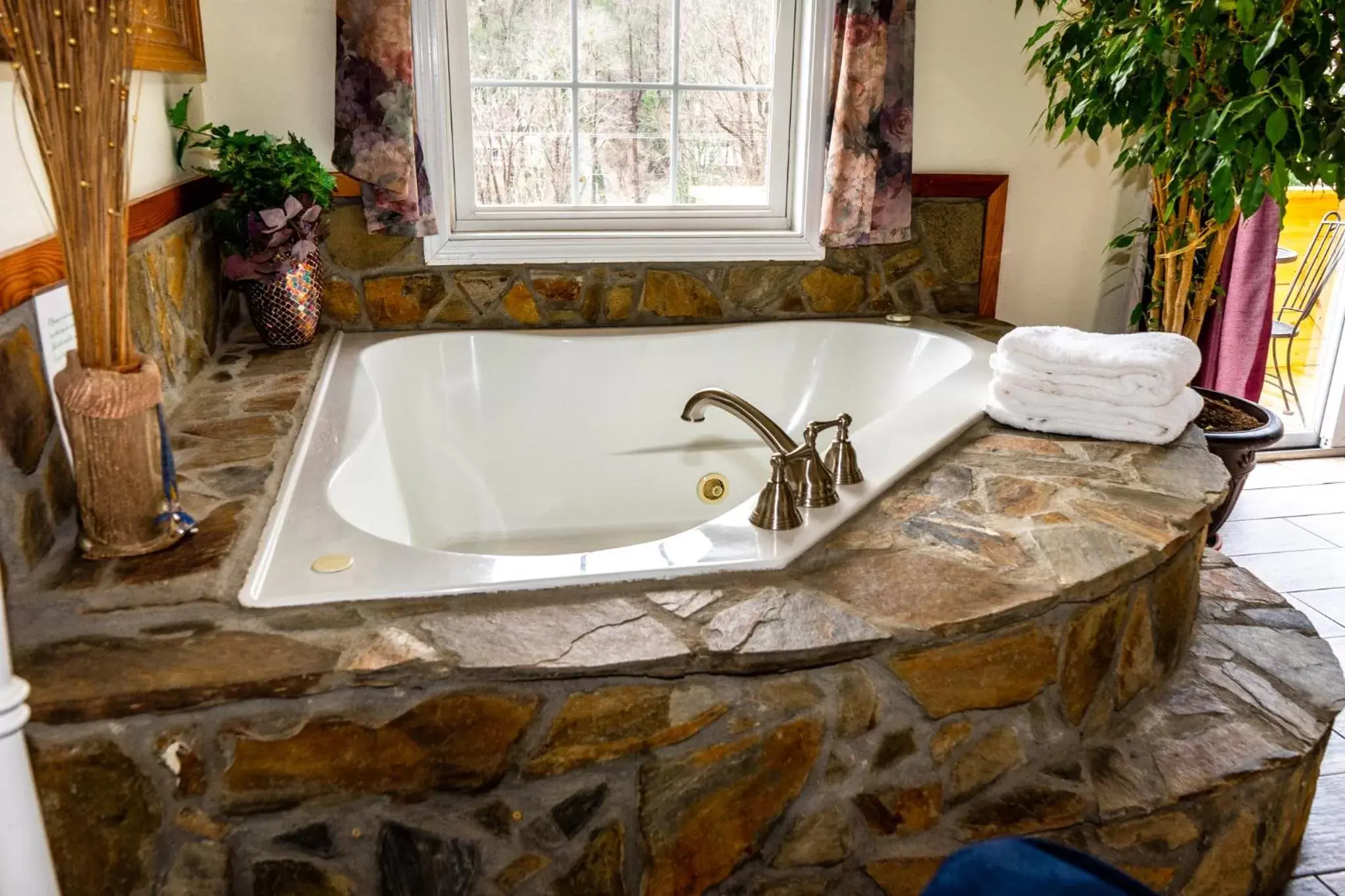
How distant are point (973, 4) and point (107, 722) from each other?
2.65 meters

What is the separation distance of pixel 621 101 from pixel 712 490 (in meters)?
1.07

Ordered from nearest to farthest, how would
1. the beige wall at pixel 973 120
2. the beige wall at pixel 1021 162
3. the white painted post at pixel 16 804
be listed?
the white painted post at pixel 16 804 < the beige wall at pixel 973 120 < the beige wall at pixel 1021 162

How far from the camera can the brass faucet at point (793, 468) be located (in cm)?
146

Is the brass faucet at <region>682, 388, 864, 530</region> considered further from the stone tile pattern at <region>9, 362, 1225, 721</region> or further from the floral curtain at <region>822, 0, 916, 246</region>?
the floral curtain at <region>822, 0, 916, 246</region>

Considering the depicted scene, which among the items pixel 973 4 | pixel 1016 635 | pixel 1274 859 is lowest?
pixel 1274 859

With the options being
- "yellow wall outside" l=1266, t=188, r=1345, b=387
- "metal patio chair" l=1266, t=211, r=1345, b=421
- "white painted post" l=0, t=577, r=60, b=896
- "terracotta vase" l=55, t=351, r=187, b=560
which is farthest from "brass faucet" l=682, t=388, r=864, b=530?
"yellow wall outside" l=1266, t=188, r=1345, b=387

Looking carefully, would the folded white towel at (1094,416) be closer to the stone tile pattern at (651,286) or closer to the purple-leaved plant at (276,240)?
the stone tile pattern at (651,286)

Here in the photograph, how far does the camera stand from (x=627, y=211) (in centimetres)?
279

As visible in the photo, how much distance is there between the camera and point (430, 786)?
1140 millimetres

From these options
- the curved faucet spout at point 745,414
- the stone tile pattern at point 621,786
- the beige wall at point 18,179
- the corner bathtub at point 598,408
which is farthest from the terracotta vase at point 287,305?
the stone tile pattern at point 621,786

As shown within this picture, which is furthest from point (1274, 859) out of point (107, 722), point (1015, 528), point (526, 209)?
point (526, 209)

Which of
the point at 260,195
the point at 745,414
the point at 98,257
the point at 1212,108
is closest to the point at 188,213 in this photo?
the point at 260,195

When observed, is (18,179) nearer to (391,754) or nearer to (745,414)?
(391,754)

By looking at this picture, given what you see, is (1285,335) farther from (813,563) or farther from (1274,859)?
(813,563)
